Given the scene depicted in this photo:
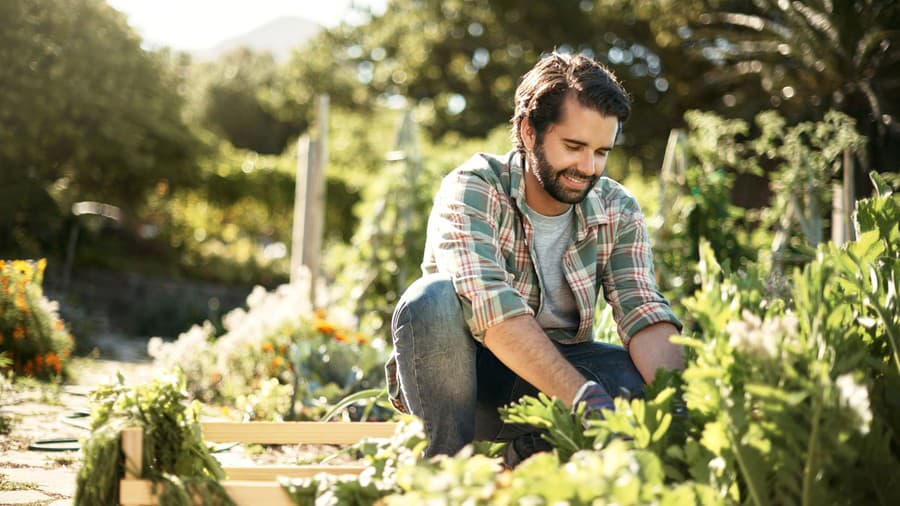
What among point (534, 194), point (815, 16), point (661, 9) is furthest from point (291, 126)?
point (534, 194)

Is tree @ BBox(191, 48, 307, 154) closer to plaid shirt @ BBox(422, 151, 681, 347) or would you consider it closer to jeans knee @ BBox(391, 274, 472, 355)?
plaid shirt @ BBox(422, 151, 681, 347)

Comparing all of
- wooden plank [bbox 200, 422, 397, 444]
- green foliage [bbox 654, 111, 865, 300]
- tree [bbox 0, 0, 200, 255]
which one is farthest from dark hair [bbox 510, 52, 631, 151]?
tree [bbox 0, 0, 200, 255]

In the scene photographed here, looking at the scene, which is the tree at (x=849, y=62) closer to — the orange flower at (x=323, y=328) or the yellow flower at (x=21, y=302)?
the orange flower at (x=323, y=328)

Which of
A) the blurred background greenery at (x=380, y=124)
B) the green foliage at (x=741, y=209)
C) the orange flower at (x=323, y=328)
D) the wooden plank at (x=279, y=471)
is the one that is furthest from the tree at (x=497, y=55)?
the wooden plank at (x=279, y=471)

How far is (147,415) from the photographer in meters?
1.59

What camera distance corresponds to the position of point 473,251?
207 centimetres

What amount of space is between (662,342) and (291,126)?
3027cm

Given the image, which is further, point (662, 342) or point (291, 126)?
point (291, 126)

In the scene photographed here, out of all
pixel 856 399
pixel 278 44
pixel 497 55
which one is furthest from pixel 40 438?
pixel 278 44

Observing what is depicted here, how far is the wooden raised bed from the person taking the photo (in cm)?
150

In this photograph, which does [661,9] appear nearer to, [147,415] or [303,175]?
[303,175]

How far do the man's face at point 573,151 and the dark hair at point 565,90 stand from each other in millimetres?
20

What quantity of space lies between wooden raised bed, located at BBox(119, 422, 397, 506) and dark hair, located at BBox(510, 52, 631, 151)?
0.90m

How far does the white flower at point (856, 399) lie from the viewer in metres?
1.22
